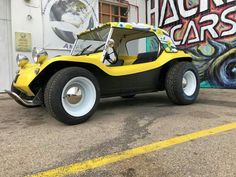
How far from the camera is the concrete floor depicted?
1.98m

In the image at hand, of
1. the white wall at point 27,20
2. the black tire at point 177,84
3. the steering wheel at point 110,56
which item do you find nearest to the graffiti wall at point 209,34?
the black tire at point 177,84

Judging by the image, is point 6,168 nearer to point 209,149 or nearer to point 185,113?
point 209,149

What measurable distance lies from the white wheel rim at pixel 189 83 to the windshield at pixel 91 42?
161cm

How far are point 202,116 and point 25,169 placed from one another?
254 cm

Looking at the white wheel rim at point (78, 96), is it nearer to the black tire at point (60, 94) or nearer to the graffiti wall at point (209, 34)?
the black tire at point (60, 94)

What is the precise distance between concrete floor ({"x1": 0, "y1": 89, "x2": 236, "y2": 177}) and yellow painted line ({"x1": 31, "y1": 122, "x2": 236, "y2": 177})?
0.07 meters

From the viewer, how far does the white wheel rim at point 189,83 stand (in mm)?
4812

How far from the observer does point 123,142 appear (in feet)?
8.55

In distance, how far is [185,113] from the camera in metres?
3.94

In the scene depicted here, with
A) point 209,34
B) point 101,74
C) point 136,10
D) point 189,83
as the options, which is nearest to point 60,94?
point 101,74

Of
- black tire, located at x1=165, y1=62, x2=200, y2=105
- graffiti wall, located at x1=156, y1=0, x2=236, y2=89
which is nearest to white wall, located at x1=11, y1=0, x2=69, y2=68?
graffiti wall, located at x1=156, y1=0, x2=236, y2=89

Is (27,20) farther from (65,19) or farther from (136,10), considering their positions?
(136,10)

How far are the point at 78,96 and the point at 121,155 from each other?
136 centimetres

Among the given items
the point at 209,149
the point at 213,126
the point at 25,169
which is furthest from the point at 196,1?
the point at 25,169
